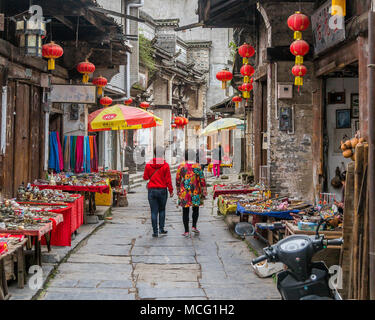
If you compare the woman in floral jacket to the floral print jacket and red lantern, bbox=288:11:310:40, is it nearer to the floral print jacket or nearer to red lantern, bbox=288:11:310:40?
the floral print jacket

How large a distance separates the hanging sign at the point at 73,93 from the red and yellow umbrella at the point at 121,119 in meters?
2.62

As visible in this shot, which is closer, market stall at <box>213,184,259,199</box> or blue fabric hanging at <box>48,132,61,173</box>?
market stall at <box>213,184,259,199</box>

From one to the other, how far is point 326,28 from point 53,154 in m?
7.83

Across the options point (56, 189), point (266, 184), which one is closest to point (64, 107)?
point (56, 189)

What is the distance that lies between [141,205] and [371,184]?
11236 millimetres

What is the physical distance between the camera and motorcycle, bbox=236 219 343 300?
11.9ft

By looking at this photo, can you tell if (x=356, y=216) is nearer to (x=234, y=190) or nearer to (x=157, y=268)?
(x=157, y=268)

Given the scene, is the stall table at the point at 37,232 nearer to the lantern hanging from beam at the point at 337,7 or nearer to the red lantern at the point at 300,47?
the lantern hanging from beam at the point at 337,7

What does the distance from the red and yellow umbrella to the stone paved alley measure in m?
3.67

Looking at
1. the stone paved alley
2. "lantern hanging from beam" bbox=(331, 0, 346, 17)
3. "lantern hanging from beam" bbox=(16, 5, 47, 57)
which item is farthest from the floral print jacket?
"lantern hanging from beam" bbox=(331, 0, 346, 17)

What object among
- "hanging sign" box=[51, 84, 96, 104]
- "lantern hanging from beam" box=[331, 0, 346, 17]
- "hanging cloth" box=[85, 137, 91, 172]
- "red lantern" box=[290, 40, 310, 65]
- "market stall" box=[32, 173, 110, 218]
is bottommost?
"market stall" box=[32, 173, 110, 218]

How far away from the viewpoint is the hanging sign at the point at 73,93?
37.0 feet

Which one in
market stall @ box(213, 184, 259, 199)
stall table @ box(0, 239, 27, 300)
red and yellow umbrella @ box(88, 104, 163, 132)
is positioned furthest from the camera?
red and yellow umbrella @ box(88, 104, 163, 132)

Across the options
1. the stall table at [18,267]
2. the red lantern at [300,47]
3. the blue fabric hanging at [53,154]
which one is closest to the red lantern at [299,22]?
the red lantern at [300,47]
